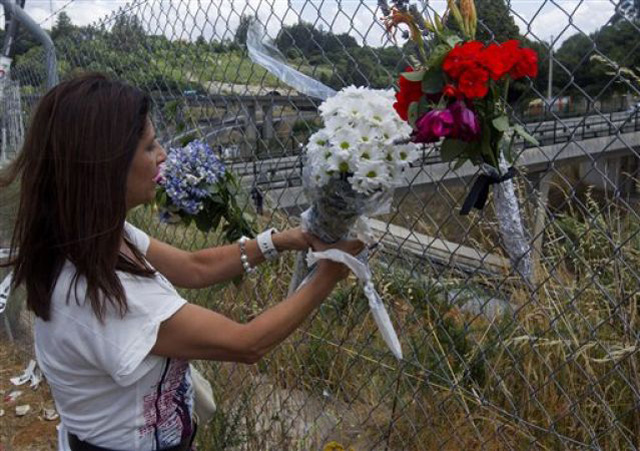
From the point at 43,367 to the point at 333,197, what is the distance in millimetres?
952

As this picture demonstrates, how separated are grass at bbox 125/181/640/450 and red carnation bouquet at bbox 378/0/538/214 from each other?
940mm

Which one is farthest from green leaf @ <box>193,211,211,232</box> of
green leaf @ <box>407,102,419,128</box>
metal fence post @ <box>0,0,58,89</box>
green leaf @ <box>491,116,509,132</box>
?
metal fence post @ <box>0,0,58,89</box>

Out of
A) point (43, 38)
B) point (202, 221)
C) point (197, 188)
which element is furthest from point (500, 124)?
point (43, 38)

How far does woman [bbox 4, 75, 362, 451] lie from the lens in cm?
169

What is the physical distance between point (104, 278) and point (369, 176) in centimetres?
67

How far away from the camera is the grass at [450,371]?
2.46 meters

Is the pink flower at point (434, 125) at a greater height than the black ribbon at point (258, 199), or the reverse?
the pink flower at point (434, 125)

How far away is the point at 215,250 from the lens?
227 cm

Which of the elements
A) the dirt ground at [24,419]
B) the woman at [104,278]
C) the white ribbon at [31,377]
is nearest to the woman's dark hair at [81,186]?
the woman at [104,278]

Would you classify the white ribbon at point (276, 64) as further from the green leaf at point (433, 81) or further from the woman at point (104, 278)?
the green leaf at point (433, 81)

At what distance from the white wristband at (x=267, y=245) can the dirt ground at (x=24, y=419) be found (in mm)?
2302

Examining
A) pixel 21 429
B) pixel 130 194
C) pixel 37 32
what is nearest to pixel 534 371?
pixel 130 194

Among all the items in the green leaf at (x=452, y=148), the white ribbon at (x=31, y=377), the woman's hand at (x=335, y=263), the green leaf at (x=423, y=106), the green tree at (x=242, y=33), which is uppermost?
the green leaf at (x=423, y=106)

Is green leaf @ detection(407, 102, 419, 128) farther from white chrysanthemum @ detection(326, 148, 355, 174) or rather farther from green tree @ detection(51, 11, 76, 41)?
green tree @ detection(51, 11, 76, 41)
